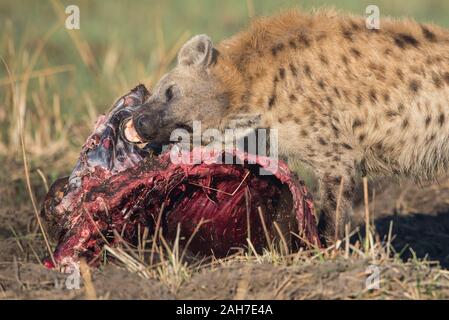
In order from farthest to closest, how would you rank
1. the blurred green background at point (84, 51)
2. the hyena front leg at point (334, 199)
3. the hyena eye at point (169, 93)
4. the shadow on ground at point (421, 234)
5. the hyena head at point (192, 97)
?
the blurred green background at point (84, 51)
the shadow on ground at point (421, 234)
the hyena eye at point (169, 93)
the hyena head at point (192, 97)
the hyena front leg at point (334, 199)

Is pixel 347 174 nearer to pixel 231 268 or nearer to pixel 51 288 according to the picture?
pixel 231 268

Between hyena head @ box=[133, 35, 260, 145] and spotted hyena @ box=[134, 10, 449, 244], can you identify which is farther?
hyena head @ box=[133, 35, 260, 145]

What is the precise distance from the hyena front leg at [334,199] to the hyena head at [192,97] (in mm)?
691

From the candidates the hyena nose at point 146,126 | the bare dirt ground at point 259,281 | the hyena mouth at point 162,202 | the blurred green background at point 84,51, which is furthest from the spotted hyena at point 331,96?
the bare dirt ground at point 259,281

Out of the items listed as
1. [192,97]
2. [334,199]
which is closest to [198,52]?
[192,97]

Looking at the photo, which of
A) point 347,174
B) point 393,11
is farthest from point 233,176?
point 393,11

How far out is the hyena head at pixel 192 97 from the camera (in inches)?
222

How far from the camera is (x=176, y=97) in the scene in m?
5.73

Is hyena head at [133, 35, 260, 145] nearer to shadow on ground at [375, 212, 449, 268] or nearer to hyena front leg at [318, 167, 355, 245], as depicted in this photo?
hyena front leg at [318, 167, 355, 245]

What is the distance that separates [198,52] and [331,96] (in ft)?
2.79

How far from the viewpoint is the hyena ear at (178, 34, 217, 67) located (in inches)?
226

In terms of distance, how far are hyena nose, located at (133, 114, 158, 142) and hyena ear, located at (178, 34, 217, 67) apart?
18.5 inches

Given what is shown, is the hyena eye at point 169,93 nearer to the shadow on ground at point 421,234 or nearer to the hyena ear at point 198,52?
the hyena ear at point 198,52

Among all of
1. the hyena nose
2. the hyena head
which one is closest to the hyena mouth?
the hyena nose
